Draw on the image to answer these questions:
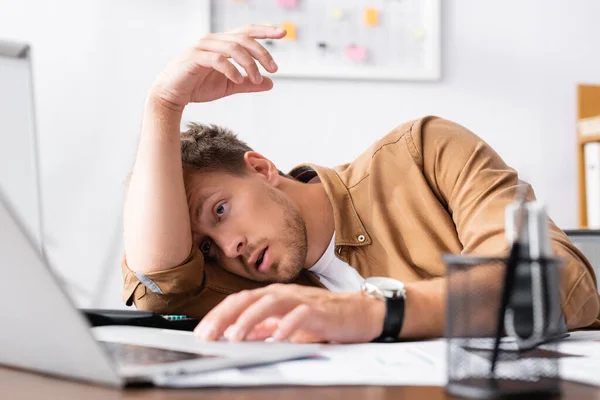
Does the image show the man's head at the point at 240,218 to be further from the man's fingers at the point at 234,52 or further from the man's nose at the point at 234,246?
the man's fingers at the point at 234,52

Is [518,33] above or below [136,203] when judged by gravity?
above

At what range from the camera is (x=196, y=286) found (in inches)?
52.9

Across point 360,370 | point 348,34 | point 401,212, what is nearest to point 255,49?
point 401,212

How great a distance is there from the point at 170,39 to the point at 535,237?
7.76ft

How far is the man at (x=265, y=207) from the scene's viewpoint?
1.29 m

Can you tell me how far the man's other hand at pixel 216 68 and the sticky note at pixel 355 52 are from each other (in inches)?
57.0

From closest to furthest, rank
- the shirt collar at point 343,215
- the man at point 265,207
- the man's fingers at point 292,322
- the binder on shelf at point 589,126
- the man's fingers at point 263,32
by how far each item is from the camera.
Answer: the man's fingers at point 292,322 < the man's fingers at point 263,32 < the man at point 265,207 < the shirt collar at point 343,215 < the binder on shelf at point 589,126

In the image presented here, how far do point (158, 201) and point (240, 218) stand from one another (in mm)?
153

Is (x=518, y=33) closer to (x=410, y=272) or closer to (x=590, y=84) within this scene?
(x=590, y=84)

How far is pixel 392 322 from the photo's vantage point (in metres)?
0.88

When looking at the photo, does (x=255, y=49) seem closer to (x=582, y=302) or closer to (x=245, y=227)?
(x=245, y=227)

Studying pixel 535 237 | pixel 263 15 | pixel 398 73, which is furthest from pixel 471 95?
pixel 535 237

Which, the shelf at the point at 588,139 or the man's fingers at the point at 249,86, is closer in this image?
the man's fingers at the point at 249,86

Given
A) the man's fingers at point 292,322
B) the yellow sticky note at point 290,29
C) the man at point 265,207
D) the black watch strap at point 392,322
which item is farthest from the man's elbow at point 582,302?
the yellow sticky note at point 290,29
